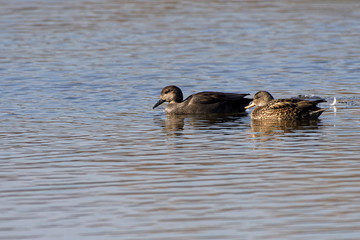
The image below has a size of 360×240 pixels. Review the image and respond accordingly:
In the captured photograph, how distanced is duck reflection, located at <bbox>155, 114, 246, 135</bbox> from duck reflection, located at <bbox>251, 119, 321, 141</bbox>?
507 mm

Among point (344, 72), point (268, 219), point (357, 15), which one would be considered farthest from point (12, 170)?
point (357, 15)

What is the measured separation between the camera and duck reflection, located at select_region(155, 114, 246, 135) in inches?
574

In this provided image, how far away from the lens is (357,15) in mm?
34969

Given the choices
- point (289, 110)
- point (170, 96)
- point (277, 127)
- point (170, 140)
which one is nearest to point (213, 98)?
point (170, 96)

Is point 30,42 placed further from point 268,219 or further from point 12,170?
point 268,219

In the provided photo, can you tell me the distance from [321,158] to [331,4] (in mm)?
28840

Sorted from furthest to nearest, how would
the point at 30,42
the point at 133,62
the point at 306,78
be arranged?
the point at 30,42 < the point at 133,62 < the point at 306,78

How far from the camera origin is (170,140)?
42.5 ft

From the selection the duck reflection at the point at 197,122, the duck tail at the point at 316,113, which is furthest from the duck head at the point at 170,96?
the duck tail at the point at 316,113

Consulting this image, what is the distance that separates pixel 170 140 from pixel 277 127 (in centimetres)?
231

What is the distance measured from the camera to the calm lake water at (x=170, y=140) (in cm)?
820

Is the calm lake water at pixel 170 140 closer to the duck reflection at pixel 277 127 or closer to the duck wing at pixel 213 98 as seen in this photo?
the duck reflection at pixel 277 127

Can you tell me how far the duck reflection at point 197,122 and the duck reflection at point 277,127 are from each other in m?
0.51

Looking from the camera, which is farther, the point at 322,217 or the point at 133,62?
the point at 133,62
